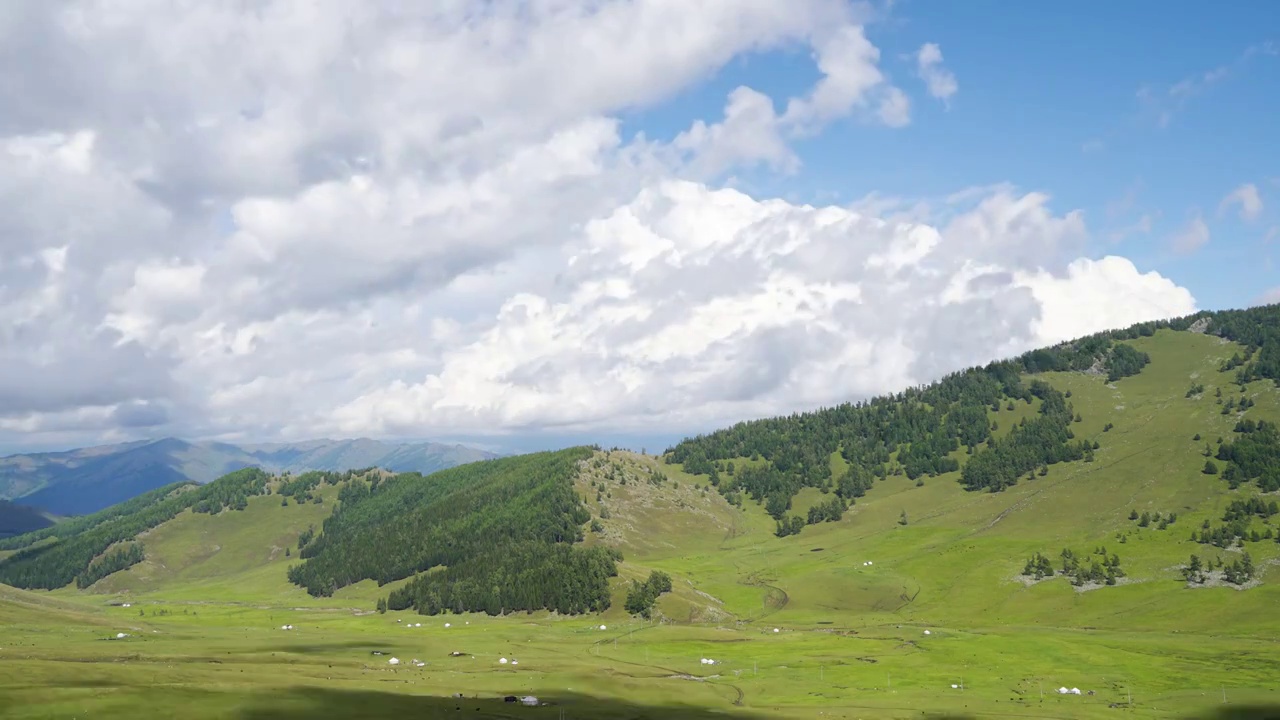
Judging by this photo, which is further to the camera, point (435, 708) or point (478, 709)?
point (478, 709)

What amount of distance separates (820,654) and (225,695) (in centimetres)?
11600

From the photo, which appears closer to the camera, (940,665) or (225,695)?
(225,695)

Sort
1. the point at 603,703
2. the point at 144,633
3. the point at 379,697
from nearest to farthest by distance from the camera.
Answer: the point at 379,697
the point at 603,703
the point at 144,633

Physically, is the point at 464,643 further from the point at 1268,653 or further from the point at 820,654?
the point at 1268,653

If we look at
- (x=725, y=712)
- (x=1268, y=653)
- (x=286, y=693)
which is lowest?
(x=1268, y=653)

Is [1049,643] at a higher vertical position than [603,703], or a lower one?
lower

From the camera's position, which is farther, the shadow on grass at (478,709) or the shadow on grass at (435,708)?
the shadow on grass at (478,709)

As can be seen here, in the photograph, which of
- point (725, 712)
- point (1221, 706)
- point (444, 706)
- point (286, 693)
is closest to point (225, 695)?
point (286, 693)

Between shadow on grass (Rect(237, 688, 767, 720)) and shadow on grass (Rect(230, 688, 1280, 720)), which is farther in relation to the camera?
shadow on grass (Rect(230, 688, 1280, 720))

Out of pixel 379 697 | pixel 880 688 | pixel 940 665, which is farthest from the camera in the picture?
pixel 940 665

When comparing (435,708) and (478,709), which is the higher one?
(435,708)

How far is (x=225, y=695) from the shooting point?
107188mm

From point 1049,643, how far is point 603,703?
113 meters

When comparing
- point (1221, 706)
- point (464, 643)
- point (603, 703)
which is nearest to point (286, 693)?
point (603, 703)
